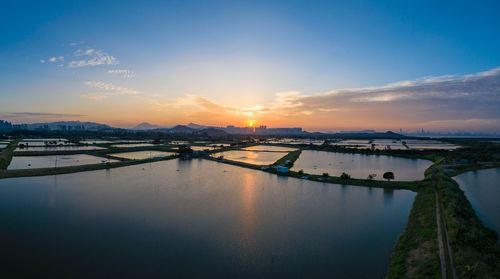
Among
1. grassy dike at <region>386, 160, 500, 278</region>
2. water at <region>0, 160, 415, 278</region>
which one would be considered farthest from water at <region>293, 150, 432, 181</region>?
Result: grassy dike at <region>386, 160, 500, 278</region>

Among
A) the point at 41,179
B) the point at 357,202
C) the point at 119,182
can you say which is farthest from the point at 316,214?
the point at 41,179

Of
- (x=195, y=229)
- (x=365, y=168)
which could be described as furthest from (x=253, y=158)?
(x=195, y=229)

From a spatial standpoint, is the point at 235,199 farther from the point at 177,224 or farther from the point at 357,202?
the point at 357,202

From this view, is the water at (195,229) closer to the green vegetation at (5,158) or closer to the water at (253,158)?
the green vegetation at (5,158)

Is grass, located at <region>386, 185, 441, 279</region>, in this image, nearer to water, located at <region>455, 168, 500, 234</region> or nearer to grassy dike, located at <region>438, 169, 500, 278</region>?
grassy dike, located at <region>438, 169, 500, 278</region>

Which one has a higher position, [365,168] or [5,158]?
[5,158]

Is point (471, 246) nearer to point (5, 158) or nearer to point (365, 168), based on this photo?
point (365, 168)
